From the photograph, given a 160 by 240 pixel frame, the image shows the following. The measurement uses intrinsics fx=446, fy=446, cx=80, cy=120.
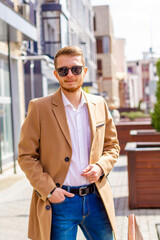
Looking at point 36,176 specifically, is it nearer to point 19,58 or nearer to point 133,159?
point 133,159

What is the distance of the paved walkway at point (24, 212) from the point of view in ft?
18.3

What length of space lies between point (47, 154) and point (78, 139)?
210 mm

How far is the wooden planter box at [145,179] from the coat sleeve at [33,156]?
13.5ft

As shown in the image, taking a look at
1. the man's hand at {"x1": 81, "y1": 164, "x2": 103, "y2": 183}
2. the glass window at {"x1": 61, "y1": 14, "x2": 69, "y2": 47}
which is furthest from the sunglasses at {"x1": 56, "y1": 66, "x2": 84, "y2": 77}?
the glass window at {"x1": 61, "y1": 14, "x2": 69, "y2": 47}

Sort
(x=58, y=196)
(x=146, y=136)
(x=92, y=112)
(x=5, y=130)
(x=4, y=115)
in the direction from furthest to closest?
(x=5, y=130), (x=4, y=115), (x=146, y=136), (x=92, y=112), (x=58, y=196)

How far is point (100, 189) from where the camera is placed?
2734 mm

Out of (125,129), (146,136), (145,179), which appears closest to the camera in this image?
(145,179)

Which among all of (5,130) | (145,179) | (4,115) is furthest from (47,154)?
(5,130)

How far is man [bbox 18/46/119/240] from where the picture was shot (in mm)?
2643

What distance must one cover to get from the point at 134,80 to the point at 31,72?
338 feet

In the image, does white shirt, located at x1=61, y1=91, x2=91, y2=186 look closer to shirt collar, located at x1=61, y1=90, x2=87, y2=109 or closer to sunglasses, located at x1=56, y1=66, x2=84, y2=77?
shirt collar, located at x1=61, y1=90, x2=87, y2=109

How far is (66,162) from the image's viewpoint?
2.64 m

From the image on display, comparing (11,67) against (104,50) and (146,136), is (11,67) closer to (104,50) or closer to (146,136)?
(146,136)

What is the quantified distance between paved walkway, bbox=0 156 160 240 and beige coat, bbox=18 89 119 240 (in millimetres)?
2703
